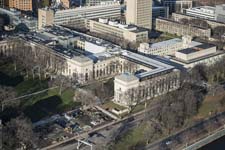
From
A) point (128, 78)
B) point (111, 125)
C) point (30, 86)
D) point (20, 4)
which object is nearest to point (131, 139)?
point (111, 125)

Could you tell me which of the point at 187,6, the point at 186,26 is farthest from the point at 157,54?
the point at 187,6

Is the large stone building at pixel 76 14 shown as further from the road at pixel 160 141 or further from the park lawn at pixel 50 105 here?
the road at pixel 160 141

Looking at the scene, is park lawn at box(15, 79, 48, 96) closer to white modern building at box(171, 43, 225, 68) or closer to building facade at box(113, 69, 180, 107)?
building facade at box(113, 69, 180, 107)

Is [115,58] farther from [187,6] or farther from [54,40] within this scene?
[187,6]

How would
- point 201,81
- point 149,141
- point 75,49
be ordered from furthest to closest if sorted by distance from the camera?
point 75,49 < point 201,81 < point 149,141

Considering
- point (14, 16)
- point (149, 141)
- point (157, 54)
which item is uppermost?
point (14, 16)

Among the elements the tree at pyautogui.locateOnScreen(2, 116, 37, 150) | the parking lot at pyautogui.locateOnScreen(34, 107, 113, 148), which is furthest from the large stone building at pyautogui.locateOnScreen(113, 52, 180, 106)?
the tree at pyautogui.locateOnScreen(2, 116, 37, 150)
